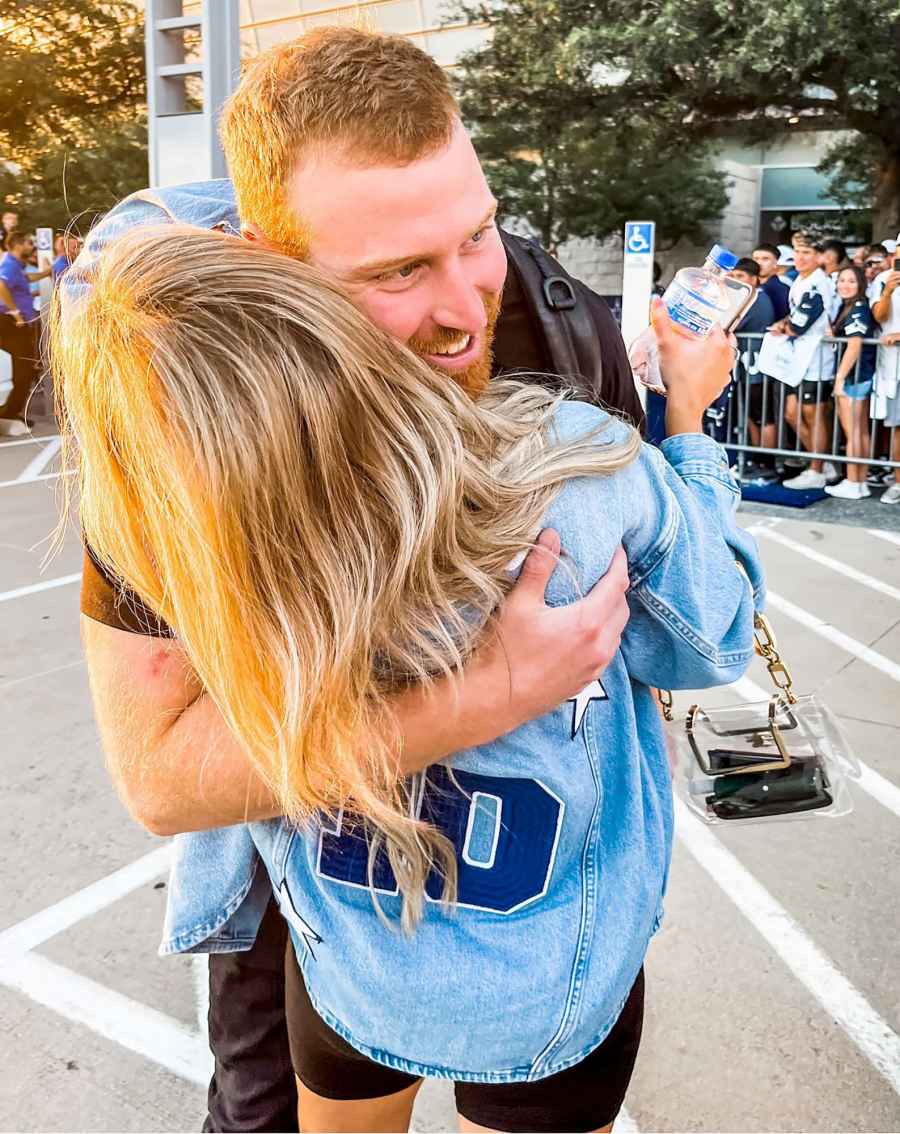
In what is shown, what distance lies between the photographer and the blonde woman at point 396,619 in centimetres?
90

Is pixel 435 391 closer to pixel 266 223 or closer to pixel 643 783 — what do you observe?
pixel 266 223

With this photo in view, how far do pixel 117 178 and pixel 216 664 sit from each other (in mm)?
24745

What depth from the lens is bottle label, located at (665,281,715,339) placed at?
1496mm

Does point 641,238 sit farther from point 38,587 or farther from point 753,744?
point 753,744

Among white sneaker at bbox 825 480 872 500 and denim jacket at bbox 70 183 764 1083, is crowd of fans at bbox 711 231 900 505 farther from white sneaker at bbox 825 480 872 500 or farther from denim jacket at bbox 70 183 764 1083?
denim jacket at bbox 70 183 764 1083

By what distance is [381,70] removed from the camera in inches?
47.1

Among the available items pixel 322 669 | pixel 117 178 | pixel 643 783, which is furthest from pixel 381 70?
pixel 117 178

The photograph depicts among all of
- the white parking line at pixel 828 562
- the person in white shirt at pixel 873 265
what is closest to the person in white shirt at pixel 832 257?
the person in white shirt at pixel 873 265

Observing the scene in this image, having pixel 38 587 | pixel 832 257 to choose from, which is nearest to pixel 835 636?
pixel 38 587

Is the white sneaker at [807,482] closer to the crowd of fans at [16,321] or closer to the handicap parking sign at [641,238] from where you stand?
the handicap parking sign at [641,238]

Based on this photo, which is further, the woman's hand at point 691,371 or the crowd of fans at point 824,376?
the crowd of fans at point 824,376

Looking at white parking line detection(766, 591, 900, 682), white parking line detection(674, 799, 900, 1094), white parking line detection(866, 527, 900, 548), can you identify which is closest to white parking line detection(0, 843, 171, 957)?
white parking line detection(674, 799, 900, 1094)

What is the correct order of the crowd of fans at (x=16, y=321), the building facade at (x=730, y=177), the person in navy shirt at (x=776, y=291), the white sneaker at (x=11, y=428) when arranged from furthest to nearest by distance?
the building facade at (x=730, y=177) → the crowd of fans at (x=16, y=321) → the white sneaker at (x=11, y=428) → the person in navy shirt at (x=776, y=291)

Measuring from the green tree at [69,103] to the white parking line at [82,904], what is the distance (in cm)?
1937
